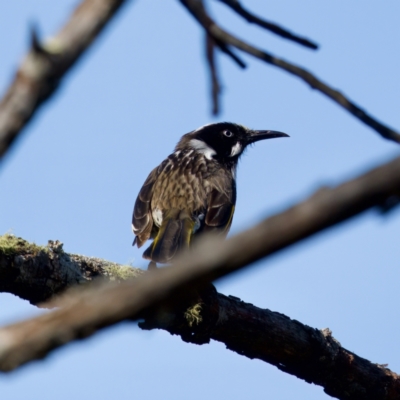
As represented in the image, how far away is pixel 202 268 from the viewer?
4.05ft

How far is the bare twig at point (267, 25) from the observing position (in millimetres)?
2621

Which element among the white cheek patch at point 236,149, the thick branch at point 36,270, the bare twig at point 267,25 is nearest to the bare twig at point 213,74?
the bare twig at point 267,25

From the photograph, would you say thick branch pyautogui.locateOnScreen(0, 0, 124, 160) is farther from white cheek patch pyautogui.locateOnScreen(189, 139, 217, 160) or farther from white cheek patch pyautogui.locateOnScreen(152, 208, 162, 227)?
white cheek patch pyautogui.locateOnScreen(189, 139, 217, 160)

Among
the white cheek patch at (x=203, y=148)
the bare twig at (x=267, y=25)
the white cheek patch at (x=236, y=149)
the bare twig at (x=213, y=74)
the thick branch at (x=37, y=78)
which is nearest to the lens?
the thick branch at (x=37, y=78)

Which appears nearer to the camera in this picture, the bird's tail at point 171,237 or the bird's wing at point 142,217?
the bird's tail at point 171,237

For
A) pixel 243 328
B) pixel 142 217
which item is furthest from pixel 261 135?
pixel 243 328

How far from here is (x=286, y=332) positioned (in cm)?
576

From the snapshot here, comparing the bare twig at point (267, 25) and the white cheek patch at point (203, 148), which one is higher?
the white cheek patch at point (203, 148)

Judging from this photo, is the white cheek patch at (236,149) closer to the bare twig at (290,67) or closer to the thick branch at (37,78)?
the bare twig at (290,67)

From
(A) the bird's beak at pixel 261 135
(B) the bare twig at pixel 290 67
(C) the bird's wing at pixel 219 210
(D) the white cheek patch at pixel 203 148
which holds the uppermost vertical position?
(A) the bird's beak at pixel 261 135

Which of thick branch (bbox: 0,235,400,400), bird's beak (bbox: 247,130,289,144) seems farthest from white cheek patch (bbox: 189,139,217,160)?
thick branch (bbox: 0,235,400,400)

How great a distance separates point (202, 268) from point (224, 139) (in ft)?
29.8

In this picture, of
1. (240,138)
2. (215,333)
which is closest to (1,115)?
(215,333)

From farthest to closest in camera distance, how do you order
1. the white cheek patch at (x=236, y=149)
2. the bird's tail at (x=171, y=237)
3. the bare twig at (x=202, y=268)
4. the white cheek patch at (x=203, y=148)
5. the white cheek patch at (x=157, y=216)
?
the white cheek patch at (x=236, y=149), the white cheek patch at (x=203, y=148), the white cheek patch at (x=157, y=216), the bird's tail at (x=171, y=237), the bare twig at (x=202, y=268)
